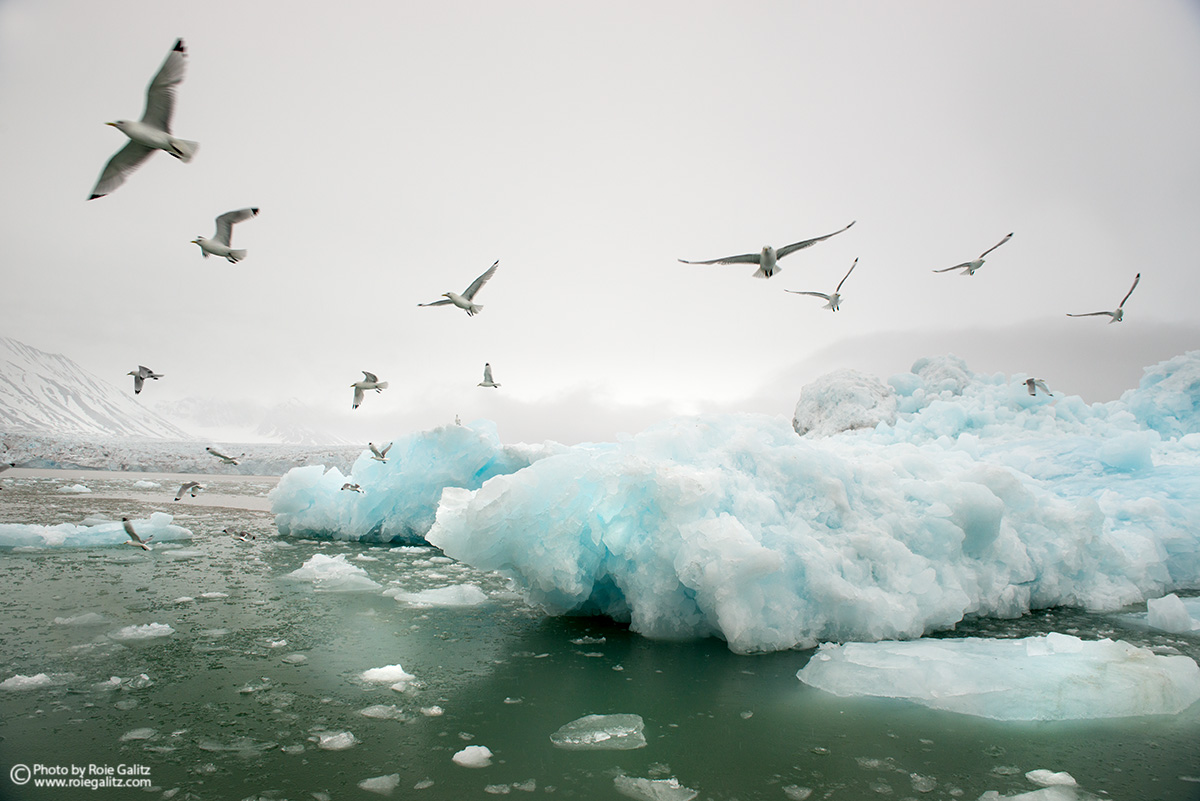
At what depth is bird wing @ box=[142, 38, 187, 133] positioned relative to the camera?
3.60m

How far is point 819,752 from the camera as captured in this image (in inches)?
133

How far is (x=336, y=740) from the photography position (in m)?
3.32

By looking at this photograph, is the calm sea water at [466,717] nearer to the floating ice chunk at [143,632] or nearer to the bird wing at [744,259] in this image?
the floating ice chunk at [143,632]

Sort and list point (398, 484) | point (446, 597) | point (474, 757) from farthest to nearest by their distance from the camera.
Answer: point (398, 484) < point (446, 597) < point (474, 757)

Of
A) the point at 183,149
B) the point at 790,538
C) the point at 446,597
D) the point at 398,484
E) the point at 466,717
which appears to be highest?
the point at 183,149

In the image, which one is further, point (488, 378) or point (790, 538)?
point (488, 378)

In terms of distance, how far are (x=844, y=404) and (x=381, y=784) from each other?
20.1 m

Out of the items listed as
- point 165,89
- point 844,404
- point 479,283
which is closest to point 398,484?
point 479,283

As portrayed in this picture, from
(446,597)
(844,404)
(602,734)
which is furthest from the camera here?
(844,404)

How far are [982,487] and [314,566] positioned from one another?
8055mm

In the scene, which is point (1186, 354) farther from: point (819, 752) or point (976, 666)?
point (819, 752)

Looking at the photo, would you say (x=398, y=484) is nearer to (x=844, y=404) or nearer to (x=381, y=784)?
(x=381, y=784)

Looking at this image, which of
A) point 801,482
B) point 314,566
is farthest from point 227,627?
point 801,482

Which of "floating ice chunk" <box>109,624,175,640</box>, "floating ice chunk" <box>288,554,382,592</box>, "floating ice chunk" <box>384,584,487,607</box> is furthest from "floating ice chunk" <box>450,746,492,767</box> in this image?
"floating ice chunk" <box>288,554,382,592</box>
